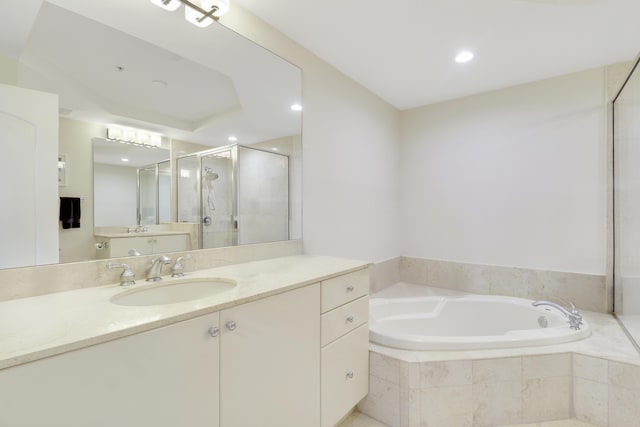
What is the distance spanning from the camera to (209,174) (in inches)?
64.3

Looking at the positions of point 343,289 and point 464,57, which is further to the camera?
point 464,57

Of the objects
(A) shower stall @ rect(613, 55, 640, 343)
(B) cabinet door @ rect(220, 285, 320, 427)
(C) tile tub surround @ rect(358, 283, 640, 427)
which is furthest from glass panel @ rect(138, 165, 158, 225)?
(A) shower stall @ rect(613, 55, 640, 343)

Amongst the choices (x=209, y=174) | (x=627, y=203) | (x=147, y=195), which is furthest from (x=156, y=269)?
(x=627, y=203)

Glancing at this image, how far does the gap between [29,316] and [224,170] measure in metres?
1.05

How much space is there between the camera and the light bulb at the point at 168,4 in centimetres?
132

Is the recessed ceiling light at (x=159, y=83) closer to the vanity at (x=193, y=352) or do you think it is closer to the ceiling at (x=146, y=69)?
the ceiling at (x=146, y=69)

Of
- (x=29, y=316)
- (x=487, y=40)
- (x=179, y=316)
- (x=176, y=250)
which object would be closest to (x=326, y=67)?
(x=487, y=40)

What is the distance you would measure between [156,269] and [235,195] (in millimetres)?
633

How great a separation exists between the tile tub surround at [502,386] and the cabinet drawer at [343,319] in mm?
255

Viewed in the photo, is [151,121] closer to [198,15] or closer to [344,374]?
[198,15]

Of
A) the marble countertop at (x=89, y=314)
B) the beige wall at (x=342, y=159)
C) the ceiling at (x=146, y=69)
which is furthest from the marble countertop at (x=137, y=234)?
the beige wall at (x=342, y=159)

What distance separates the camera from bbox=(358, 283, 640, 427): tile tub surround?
5.18 ft

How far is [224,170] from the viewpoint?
66.8 inches

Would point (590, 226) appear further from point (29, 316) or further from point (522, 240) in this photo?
point (29, 316)
